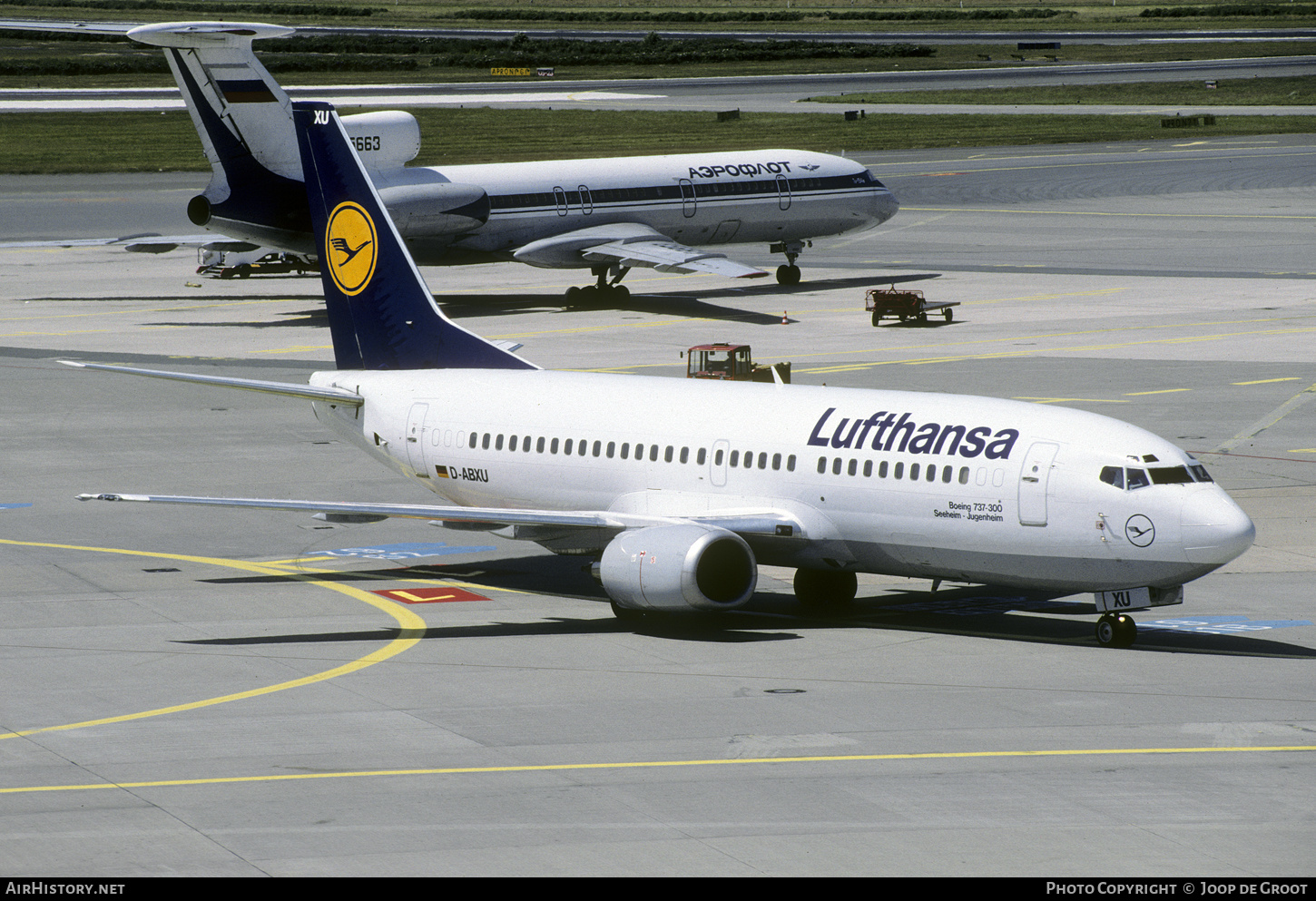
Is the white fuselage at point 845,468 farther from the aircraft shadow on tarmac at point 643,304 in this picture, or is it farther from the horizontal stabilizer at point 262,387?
the aircraft shadow on tarmac at point 643,304

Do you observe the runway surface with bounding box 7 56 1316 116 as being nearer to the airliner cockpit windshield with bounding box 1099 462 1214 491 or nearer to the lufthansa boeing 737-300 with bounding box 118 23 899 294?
the lufthansa boeing 737-300 with bounding box 118 23 899 294

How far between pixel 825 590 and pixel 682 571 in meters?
4.32

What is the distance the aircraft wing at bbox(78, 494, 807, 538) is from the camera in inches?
1245

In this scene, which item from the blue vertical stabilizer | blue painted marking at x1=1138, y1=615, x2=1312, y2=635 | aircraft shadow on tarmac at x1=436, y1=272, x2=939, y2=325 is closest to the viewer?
blue painted marking at x1=1138, y1=615, x2=1312, y2=635

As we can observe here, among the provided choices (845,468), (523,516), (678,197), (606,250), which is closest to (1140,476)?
(845,468)

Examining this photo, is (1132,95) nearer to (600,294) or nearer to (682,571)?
(600,294)

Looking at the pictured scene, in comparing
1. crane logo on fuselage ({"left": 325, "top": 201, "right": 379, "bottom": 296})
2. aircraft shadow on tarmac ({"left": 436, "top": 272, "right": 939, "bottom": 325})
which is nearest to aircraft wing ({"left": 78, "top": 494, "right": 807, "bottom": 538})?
crane logo on fuselage ({"left": 325, "top": 201, "right": 379, "bottom": 296})

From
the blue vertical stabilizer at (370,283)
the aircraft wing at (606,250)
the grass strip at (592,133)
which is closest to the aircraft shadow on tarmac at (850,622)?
the blue vertical stabilizer at (370,283)

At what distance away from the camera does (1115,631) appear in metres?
30.0

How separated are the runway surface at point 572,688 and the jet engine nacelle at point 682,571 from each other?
818mm

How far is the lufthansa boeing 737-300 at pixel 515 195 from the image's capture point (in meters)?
65.8

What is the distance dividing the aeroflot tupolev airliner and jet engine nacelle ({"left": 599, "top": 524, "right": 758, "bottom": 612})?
0.03 meters

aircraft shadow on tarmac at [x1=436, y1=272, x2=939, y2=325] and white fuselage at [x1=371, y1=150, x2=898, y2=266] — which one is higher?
white fuselage at [x1=371, y1=150, x2=898, y2=266]

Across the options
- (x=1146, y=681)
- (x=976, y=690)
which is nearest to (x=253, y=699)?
(x=976, y=690)
